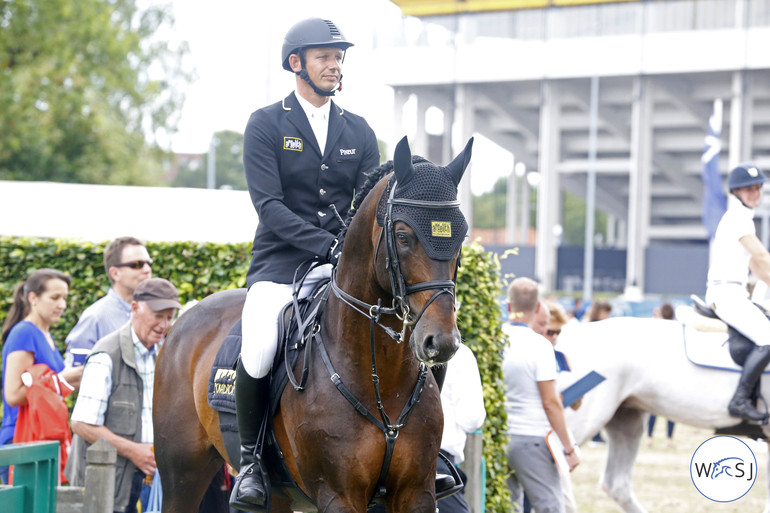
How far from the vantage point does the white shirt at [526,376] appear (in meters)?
7.09

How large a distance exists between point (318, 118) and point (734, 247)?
5279 mm

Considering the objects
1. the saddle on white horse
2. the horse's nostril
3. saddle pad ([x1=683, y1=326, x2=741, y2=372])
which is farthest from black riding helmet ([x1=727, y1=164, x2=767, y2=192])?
the horse's nostril

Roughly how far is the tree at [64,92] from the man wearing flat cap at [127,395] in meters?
24.9

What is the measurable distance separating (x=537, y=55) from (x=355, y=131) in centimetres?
3758

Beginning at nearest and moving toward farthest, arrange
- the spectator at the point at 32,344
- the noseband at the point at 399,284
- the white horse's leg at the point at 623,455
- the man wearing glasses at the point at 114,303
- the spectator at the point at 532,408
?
the noseband at the point at 399,284 < the spectator at the point at 32,344 < the man wearing glasses at the point at 114,303 < the spectator at the point at 532,408 < the white horse's leg at the point at 623,455

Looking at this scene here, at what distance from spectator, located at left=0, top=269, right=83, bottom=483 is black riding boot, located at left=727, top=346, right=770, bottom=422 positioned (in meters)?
5.95

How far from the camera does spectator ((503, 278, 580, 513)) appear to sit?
278 inches

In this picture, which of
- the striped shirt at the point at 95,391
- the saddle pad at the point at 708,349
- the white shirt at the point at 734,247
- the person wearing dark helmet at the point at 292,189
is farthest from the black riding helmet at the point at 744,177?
the striped shirt at the point at 95,391

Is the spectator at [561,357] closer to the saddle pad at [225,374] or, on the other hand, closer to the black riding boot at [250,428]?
the saddle pad at [225,374]

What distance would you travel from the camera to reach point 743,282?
334 inches

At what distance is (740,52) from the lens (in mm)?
37031

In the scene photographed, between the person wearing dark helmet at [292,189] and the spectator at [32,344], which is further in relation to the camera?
the spectator at [32,344]

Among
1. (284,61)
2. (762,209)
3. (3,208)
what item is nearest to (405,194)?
(284,61)

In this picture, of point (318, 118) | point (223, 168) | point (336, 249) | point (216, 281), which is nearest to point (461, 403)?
point (336, 249)
